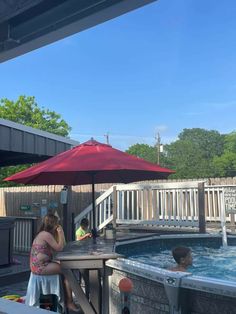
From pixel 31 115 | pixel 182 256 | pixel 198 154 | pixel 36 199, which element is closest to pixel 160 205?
pixel 36 199

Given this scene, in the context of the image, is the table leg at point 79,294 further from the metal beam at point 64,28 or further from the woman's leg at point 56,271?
the metal beam at point 64,28

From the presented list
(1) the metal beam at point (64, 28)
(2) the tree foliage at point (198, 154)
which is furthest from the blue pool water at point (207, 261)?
(2) the tree foliage at point (198, 154)

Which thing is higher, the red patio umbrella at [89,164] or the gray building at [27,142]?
the gray building at [27,142]

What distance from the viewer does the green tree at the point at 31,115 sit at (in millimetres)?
29984

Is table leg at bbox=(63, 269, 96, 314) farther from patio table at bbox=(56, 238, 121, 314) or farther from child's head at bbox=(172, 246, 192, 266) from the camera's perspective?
child's head at bbox=(172, 246, 192, 266)

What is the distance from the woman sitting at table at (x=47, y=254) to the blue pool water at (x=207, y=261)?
1159mm

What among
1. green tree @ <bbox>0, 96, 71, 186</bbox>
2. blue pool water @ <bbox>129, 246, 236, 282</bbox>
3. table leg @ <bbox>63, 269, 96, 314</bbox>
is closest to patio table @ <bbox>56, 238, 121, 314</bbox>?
table leg @ <bbox>63, 269, 96, 314</bbox>

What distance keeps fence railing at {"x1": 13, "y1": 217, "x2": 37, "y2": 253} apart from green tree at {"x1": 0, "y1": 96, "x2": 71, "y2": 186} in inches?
766

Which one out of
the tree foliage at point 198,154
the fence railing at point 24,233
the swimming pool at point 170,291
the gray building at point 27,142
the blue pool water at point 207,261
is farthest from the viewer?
the tree foliage at point 198,154

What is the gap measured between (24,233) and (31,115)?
2230 centimetres

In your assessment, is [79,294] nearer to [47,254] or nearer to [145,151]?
[47,254]

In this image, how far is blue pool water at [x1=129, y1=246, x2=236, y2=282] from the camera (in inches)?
208

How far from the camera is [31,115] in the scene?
1238 inches

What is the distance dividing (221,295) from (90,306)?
181 centimetres
